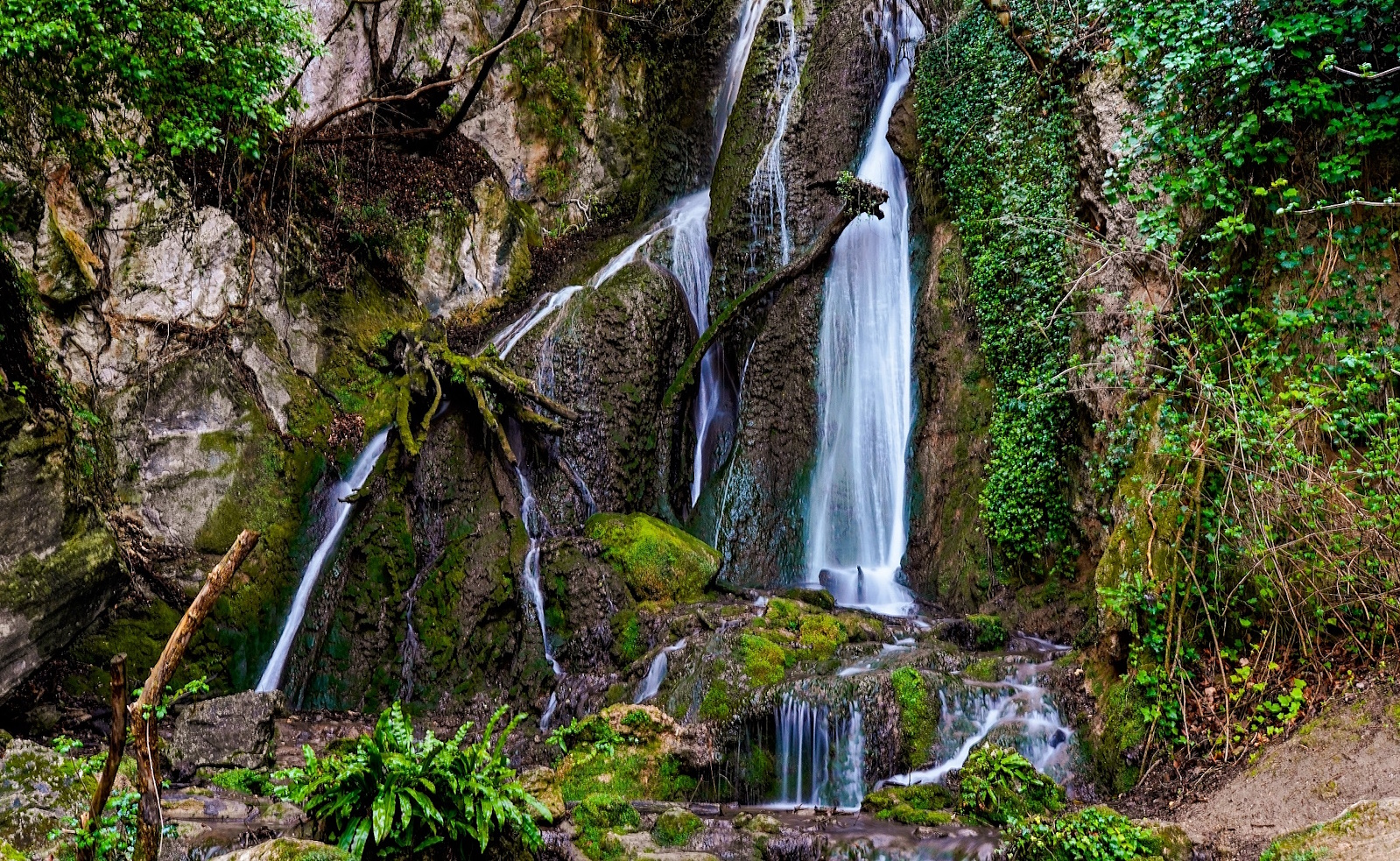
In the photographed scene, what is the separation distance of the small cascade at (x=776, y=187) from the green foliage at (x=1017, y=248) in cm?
251

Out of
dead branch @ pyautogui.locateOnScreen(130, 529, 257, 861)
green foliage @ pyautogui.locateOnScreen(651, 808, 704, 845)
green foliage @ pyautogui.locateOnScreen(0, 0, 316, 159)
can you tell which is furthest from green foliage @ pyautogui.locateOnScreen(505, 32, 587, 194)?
dead branch @ pyautogui.locateOnScreen(130, 529, 257, 861)

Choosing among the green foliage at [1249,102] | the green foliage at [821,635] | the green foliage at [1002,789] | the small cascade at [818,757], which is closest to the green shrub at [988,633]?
the green foliage at [821,635]

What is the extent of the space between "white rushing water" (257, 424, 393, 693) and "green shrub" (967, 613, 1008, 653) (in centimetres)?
702

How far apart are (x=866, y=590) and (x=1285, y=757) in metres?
5.59

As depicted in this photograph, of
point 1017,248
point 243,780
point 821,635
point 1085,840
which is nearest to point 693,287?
point 1017,248

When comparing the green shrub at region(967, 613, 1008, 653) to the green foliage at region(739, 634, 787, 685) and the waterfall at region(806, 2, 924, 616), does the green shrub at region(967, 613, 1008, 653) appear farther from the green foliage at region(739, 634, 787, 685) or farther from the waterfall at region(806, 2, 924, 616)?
the green foliage at region(739, 634, 787, 685)

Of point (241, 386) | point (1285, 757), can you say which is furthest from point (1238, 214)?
point (241, 386)

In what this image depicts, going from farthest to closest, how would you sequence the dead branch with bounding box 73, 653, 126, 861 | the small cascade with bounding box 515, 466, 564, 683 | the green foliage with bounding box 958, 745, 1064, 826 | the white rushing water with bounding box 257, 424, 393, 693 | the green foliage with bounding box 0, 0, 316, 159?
the white rushing water with bounding box 257, 424, 393, 693 → the small cascade with bounding box 515, 466, 564, 683 → the green foliage with bounding box 0, 0, 316, 159 → the green foliage with bounding box 958, 745, 1064, 826 → the dead branch with bounding box 73, 653, 126, 861

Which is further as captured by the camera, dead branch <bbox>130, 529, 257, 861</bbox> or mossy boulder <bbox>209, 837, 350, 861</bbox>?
mossy boulder <bbox>209, 837, 350, 861</bbox>

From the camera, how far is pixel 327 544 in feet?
31.6

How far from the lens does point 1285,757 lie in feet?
16.5

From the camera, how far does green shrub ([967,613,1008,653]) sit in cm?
821

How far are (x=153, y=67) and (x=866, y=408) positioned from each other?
29.8ft

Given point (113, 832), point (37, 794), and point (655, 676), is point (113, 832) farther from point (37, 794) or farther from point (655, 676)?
point (655, 676)
